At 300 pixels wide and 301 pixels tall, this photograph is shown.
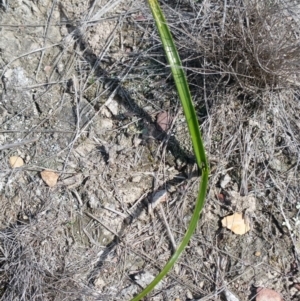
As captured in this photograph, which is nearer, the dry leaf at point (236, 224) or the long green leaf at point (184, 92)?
the long green leaf at point (184, 92)

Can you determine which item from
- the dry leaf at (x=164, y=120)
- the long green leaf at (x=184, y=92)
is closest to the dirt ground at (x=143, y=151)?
the dry leaf at (x=164, y=120)

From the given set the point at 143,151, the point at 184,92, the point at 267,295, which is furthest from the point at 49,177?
the point at 267,295

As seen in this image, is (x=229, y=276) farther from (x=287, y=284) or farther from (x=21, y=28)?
(x=21, y=28)

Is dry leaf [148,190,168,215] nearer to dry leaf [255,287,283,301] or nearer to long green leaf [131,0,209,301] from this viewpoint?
long green leaf [131,0,209,301]

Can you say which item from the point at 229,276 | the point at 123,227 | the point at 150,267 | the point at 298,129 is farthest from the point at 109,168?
the point at 298,129

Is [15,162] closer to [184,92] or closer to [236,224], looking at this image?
[184,92]

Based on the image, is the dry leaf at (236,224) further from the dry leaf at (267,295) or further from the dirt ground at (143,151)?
the dry leaf at (267,295)

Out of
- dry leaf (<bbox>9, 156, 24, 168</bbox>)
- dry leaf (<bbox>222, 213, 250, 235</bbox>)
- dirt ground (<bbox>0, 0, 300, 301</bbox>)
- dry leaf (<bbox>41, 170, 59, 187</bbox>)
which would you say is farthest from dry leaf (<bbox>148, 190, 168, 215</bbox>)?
dry leaf (<bbox>9, 156, 24, 168</bbox>)
